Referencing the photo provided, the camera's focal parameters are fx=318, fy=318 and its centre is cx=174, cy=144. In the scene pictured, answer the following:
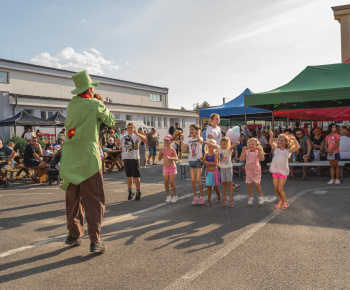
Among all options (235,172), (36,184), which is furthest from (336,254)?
(36,184)

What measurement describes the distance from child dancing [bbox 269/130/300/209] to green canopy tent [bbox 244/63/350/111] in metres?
3.90

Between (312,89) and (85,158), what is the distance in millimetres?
8426

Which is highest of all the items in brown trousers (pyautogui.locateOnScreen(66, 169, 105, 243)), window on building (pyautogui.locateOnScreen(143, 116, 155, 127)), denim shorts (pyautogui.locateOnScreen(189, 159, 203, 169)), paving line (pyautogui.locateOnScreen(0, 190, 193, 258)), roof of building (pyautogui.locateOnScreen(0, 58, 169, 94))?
roof of building (pyautogui.locateOnScreen(0, 58, 169, 94))

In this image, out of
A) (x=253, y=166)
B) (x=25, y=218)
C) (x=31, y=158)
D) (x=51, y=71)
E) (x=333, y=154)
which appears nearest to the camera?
(x=25, y=218)

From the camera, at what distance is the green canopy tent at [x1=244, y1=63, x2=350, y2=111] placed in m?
9.85

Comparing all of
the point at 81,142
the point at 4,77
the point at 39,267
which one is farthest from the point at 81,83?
the point at 4,77

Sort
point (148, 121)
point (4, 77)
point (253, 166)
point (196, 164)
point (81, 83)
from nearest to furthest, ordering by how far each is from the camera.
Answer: point (81, 83)
point (253, 166)
point (196, 164)
point (4, 77)
point (148, 121)

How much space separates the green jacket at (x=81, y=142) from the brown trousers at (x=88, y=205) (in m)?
0.11

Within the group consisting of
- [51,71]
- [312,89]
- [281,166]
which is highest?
[51,71]

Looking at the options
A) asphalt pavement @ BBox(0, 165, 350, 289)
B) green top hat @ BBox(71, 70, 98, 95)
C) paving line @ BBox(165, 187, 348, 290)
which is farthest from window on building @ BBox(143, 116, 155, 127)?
green top hat @ BBox(71, 70, 98, 95)

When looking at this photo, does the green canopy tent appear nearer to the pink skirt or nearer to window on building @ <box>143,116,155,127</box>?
the pink skirt

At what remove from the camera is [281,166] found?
653 cm

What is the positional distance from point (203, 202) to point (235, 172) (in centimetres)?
506

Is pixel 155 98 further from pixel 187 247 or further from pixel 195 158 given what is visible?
pixel 187 247
